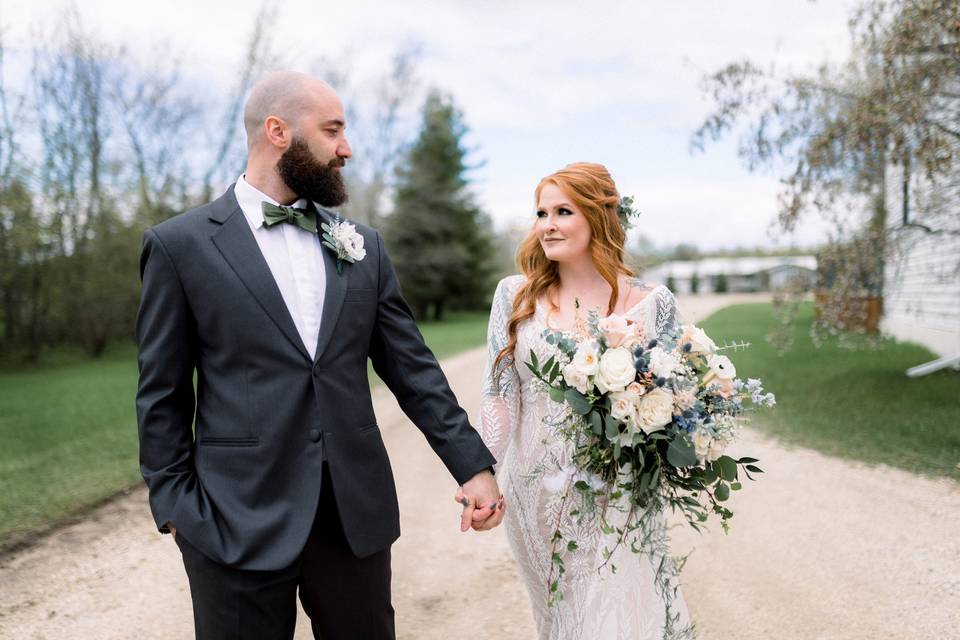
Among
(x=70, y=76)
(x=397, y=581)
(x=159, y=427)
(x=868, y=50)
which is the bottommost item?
(x=397, y=581)

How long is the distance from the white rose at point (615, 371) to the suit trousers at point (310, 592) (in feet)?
3.19

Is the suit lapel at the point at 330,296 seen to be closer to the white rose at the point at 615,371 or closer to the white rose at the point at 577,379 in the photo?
the white rose at the point at 577,379

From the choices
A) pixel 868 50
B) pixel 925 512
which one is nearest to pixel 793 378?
pixel 868 50

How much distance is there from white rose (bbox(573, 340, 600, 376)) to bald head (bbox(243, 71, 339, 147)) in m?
1.22

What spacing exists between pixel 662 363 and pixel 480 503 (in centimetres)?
85

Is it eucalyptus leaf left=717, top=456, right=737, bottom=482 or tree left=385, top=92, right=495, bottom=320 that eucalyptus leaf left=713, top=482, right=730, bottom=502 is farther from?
tree left=385, top=92, right=495, bottom=320

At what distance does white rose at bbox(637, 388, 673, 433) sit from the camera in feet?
7.73

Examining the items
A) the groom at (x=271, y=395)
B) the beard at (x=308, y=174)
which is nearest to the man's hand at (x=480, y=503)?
the groom at (x=271, y=395)

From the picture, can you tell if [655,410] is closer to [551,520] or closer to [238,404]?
[551,520]

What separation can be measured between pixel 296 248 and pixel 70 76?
18.9 metres

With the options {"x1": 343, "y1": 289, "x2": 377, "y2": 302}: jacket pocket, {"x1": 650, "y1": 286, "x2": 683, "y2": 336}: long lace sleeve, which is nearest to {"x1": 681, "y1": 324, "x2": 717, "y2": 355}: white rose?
{"x1": 650, "y1": 286, "x2": 683, "y2": 336}: long lace sleeve

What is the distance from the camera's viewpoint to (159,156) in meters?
19.5

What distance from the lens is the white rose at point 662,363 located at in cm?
240

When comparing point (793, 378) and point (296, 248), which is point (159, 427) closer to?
point (296, 248)
